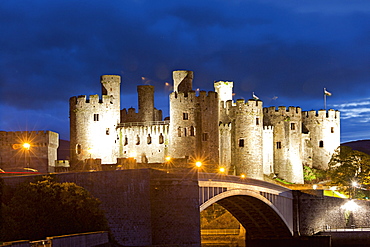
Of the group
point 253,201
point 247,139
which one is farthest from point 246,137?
point 253,201

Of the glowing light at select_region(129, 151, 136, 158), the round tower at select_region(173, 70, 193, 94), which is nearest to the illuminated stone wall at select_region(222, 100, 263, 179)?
the round tower at select_region(173, 70, 193, 94)

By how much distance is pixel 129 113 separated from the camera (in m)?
83.9

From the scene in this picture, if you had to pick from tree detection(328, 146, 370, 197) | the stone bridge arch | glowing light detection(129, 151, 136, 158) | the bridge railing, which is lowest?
the bridge railing

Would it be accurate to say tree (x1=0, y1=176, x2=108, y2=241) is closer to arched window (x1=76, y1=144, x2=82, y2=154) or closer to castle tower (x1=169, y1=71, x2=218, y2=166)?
castle tower (x1=169, y1=71, x2=218, y2=166)

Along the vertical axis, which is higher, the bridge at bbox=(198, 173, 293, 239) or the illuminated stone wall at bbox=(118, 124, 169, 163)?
the illuminated stone wall at bbox=(118, 124, 169, 163)

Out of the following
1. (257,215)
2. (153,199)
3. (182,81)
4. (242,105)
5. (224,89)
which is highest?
(182,81)

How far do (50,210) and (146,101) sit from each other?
42518 mm

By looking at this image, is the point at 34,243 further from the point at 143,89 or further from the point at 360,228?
the point at 143,89

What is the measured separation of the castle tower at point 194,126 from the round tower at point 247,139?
13.7 feet

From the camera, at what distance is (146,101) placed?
83312mm

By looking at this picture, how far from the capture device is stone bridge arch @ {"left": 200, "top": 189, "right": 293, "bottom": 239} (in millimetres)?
60094

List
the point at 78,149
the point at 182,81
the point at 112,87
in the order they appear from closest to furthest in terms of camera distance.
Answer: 1. the point at 78,149
2. the point at 112,87
3. the point at 182,81

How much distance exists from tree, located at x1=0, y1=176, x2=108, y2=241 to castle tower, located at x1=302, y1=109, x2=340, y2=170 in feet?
172

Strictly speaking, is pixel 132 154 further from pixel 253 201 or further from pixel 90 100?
pixel 253 201
